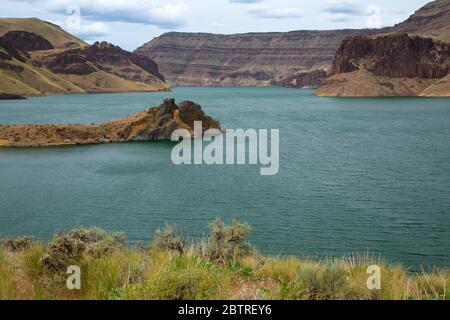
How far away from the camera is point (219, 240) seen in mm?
16812

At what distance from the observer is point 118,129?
275 feet

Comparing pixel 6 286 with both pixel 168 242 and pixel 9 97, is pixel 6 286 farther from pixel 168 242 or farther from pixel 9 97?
pixel 9 97

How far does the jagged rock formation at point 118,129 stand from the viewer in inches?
3061

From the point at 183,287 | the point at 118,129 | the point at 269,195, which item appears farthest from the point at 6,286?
the point at 118,129

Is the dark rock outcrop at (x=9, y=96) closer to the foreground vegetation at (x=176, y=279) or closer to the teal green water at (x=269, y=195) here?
the teal green water at (x=269, y=195)

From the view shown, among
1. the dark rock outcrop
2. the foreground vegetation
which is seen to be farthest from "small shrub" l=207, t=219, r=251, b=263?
the dark rock outcrop

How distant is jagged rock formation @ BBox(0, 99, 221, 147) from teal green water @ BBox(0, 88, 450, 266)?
5.04 m

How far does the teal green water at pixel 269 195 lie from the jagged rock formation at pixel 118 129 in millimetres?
5038

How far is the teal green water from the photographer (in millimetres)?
30203

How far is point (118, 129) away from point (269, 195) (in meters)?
48.0

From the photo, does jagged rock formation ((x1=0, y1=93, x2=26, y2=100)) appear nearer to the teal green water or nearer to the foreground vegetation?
the teal green water
